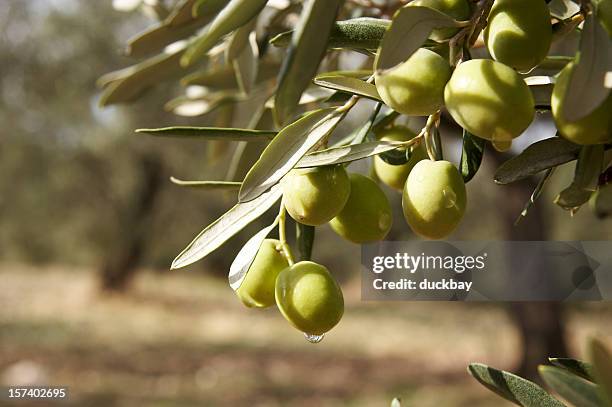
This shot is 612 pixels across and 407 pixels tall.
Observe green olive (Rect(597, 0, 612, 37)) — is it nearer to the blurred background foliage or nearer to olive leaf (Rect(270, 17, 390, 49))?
olive leaf (Rect(270, 17, 390, 49))

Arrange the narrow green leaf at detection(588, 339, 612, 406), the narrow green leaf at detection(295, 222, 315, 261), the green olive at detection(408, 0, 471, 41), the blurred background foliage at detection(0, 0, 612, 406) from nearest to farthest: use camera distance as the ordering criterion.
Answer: the narrow green leaf at detection(588, 339, 612, 406) < the green olive at detection(408, 0, 471, 41) < the narrow green leaf at detection(295, 222, 315, 261) < the blurred background foliage at detection(0, 0, 612, 406)

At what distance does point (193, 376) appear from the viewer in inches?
244

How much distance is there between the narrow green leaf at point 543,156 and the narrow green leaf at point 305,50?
0.18 m

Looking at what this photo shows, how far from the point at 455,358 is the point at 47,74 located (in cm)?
537

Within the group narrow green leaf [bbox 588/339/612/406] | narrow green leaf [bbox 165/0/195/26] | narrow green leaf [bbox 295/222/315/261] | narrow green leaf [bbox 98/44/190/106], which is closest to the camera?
narrow green leaf [bbox 588/339/612/406]

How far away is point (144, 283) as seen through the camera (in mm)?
10383

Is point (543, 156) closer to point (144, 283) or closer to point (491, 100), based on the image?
point (491, 100)

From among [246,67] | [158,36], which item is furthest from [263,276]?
[158,36]

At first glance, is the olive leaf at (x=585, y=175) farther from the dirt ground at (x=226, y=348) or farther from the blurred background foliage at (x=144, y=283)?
the dirt ground at (x=226, y=348)

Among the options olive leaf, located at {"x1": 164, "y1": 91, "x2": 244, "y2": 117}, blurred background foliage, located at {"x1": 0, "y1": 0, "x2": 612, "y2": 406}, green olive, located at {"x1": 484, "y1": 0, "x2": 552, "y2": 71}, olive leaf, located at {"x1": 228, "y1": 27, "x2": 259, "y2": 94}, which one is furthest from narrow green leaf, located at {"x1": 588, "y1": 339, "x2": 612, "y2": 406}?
blurred background foliage, located at {"x1": 0, "y1": 0, "x2": 612, "y2": 406}

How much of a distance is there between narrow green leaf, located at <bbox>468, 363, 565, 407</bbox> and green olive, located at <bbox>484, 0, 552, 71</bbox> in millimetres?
204

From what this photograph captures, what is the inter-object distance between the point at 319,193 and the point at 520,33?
14cm

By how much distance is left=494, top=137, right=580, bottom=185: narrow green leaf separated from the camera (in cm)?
44

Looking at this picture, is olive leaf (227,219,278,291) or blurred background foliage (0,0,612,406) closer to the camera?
olive leaf (227,219,278,291)
